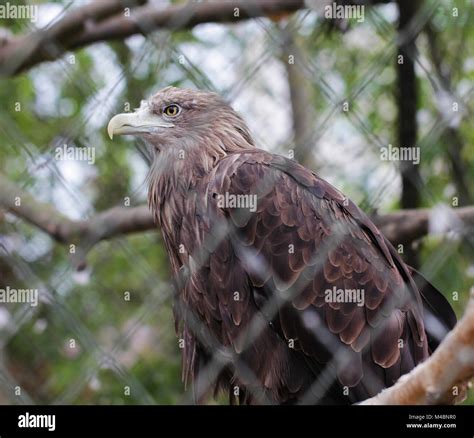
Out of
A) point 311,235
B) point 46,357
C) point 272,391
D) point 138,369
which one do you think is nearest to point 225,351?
point 272,391

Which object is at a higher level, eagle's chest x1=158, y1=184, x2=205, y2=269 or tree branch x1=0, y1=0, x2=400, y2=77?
tree branch x1=0, y1=0, x2=400, y2=77

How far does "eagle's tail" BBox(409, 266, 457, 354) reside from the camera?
3055mm

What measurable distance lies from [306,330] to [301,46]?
1581 mm

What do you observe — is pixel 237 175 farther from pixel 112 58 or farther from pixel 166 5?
pixel 112 58

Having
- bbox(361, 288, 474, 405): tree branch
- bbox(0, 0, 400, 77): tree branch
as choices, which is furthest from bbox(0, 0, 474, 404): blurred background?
bbox(361, 288, 474, 405): tree branch

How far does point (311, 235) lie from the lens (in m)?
2.95
